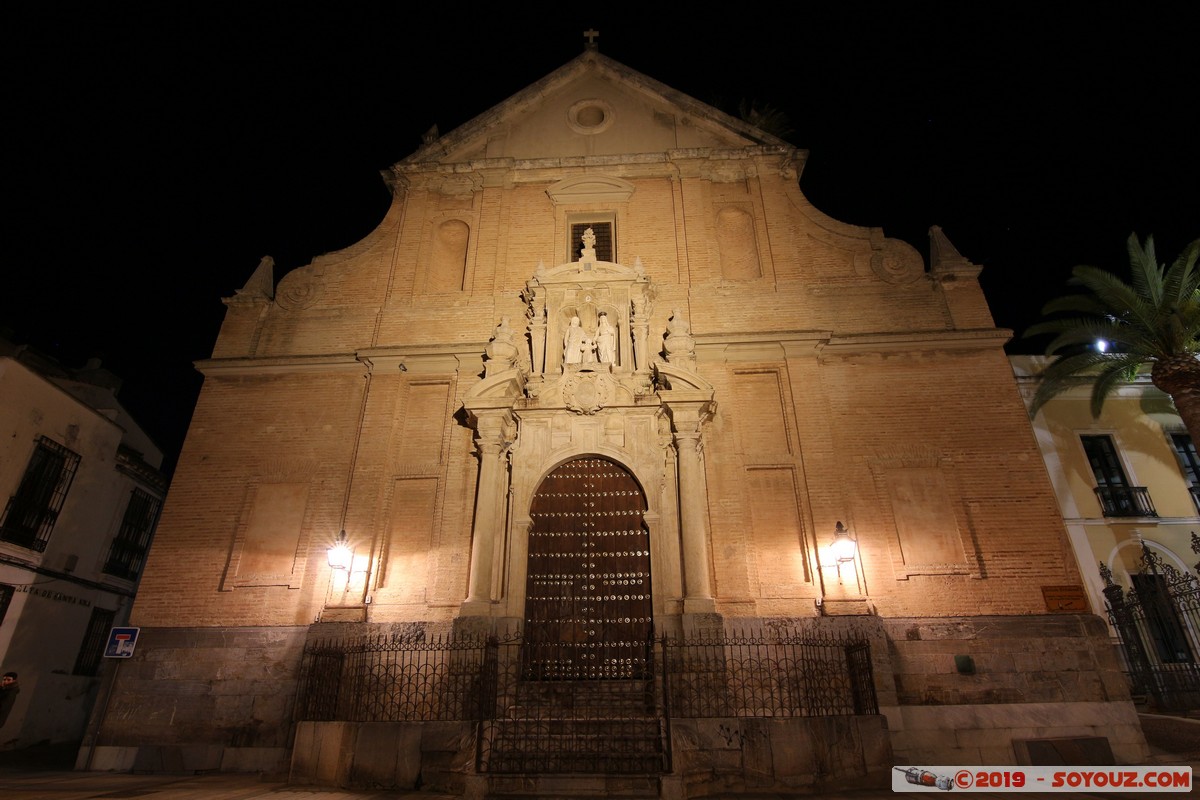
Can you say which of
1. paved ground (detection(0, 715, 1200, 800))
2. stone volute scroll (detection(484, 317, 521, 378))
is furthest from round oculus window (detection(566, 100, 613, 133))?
paved ground (detection(0, 715, 1200, 800))

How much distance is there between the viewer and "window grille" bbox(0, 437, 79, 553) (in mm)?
13570

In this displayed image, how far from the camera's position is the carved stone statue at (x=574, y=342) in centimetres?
1211

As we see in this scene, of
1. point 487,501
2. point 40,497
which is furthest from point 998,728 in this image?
point 40,497

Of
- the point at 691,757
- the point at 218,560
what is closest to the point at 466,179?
the point at 218,560

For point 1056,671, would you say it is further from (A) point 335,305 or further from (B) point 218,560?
(A) point 335,305

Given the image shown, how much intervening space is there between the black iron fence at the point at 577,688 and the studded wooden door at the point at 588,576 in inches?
5.6

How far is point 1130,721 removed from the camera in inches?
358

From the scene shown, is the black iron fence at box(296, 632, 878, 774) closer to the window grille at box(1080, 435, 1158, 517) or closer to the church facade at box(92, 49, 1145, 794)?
the church facade at box(92, 49, 1145, 794)

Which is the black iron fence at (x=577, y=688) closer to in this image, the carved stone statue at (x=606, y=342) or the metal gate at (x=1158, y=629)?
the carved stone statue at (x=606, y=342)

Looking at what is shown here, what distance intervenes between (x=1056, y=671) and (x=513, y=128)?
50.1ft

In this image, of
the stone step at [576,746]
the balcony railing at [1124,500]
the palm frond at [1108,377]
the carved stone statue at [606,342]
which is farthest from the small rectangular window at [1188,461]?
the stone step at [576,746]

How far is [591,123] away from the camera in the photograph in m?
15.8

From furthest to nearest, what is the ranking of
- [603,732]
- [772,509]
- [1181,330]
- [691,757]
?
[1181,330] → [772,509] → [603,732] → [691,757]

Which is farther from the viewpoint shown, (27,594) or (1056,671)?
(27,594)
